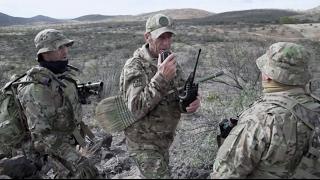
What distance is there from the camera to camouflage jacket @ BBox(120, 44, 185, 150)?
3.99 meters

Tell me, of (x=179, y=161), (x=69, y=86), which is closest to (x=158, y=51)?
(x=69, y=86)

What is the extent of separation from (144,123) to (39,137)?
0.88m

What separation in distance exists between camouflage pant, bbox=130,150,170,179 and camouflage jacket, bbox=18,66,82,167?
52 cm

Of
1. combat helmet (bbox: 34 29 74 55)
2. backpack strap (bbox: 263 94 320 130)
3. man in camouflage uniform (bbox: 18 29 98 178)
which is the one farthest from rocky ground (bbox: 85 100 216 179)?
backpack strap (bbox: 263 94 320 130)

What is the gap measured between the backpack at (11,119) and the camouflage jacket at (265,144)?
2.07 meters

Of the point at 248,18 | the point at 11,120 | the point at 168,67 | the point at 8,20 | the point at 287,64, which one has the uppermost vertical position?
the point at 287,64

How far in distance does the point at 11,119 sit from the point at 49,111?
0.50 metres

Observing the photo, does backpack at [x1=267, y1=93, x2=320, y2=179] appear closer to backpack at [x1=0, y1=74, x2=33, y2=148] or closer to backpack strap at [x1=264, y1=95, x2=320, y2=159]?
backpack strap at [x1=264, y1=95, x2=320, y2=159]

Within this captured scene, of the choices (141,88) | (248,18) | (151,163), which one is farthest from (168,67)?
(248,18)

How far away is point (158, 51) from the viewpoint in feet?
13.9

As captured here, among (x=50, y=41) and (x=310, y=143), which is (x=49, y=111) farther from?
(x=310, y=143)

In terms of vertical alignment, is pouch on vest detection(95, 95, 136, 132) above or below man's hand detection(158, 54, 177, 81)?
below

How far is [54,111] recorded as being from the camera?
4387mm

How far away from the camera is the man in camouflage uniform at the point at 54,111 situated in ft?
13.9
